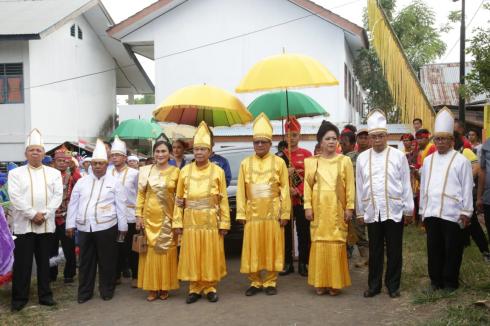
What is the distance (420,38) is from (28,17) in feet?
46.0

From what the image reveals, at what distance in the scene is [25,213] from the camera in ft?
18.0

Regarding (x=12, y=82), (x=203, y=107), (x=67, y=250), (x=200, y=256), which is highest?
(x=12, y=82)

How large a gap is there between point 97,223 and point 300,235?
2.46 meters

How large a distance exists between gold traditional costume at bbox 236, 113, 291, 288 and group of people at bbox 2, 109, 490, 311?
0.01m

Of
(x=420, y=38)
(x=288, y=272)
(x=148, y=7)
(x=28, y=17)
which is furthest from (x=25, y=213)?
(x=420, y=38)

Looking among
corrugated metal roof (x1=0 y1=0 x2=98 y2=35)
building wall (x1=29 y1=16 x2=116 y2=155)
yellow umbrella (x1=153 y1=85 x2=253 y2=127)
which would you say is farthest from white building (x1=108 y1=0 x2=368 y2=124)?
yellow umbrella (x1=153 y1=85 x2=253 y2=127)

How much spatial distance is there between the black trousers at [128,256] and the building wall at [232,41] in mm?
9143

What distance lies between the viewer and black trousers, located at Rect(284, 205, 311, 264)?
651 cm

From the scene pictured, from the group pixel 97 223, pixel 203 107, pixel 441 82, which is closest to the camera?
pixel 97 223

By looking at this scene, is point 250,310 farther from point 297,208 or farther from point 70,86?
point 70,86

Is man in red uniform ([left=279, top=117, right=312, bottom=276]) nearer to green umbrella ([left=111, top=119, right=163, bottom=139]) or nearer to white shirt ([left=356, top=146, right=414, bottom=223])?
white shirt ([left=356, top=146, right=414, bottom=223])

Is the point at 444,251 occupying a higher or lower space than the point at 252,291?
higher

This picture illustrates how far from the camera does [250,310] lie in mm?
5242

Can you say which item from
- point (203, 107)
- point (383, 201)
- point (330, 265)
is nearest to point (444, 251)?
point (383, 201)
